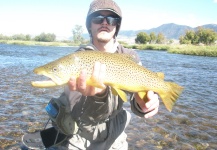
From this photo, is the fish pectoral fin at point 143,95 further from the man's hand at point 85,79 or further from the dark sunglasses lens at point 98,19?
the dark sunglasses lens at point 98,19

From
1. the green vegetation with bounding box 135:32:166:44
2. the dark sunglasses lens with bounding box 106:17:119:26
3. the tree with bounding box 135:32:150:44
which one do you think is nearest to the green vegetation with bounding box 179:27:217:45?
the tree with bounding box 135:32:150:44

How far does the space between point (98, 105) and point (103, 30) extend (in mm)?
1085

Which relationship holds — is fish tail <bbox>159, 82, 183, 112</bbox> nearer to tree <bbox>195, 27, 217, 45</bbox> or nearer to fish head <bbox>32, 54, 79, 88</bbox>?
fish head <bbox>32, 54, 79, 88</bbox>

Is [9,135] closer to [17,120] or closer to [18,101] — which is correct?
[17,120]

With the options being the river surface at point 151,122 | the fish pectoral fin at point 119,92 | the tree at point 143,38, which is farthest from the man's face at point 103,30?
the tree at point 143,38

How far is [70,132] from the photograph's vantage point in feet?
9.99

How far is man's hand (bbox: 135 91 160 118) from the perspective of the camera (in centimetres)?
275

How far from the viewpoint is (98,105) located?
271 centimetres

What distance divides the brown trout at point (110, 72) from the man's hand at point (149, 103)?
0.09 metres

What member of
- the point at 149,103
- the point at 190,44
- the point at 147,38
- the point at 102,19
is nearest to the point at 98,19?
the point at 102,19

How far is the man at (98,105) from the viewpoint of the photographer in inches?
106

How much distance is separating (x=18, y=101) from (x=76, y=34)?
12608 centimetres

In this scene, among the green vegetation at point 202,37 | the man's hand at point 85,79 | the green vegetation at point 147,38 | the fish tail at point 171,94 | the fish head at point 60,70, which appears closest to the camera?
the man's hand at point 85,79

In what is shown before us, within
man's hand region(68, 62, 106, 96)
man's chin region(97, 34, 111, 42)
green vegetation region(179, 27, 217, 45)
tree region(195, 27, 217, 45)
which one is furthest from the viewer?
green vegetation region(179, 27, 217, 45)
